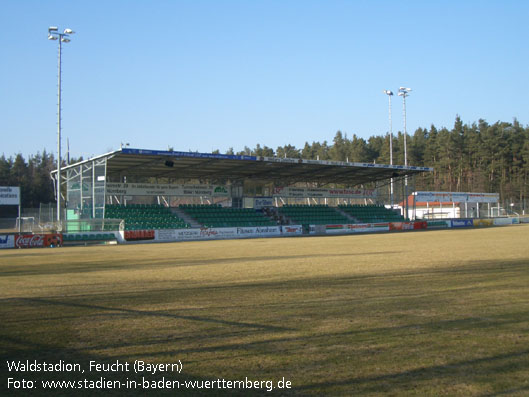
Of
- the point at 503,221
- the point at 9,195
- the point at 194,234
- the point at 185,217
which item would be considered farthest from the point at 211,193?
the point at 503,221

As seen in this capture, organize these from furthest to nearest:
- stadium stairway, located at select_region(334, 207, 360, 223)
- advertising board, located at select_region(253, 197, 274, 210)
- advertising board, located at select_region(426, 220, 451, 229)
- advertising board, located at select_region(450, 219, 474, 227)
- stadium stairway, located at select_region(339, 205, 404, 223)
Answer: advertising board, located at select_region(450, 219, 474, 227) < stadium stairway, located at select_region(339, 205, 404, 223) < advertising board, located at select_region(426, 220, 451, 229) < stadium stairway, located at select_region(334, 207, 360, 223) < advertising board, located at select_region(253, 197, 274, 210)

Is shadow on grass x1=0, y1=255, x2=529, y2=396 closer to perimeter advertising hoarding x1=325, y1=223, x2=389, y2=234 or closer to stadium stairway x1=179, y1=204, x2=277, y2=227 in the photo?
stadium stairway x1=179, y1=204, x2=277, y2=227

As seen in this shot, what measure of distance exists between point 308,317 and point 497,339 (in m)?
3.02

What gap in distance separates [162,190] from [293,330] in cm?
4274

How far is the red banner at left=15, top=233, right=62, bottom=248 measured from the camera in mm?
34062

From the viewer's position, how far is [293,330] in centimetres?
744

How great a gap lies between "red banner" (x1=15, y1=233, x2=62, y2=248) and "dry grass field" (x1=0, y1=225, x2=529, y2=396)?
22253mm

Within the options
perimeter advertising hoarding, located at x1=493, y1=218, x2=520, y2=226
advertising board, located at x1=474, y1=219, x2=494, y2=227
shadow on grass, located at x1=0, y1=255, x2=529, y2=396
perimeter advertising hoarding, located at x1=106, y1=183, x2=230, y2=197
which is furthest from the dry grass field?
perimeter advertising hoarding, located at x1=493, y1=218, x2=520, y2=226

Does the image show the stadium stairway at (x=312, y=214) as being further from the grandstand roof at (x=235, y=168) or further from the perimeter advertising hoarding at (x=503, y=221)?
the perimeter advertising hoarding at (x=503, y=221)

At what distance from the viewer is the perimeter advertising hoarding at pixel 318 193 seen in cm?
5667

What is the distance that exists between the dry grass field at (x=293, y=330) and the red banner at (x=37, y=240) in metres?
22.3

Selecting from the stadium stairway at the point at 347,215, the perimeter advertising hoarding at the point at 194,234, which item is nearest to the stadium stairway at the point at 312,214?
the stadium stairway at the point at 347,215

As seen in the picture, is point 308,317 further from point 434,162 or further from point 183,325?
point 434,162

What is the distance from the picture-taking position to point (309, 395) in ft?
16.0
